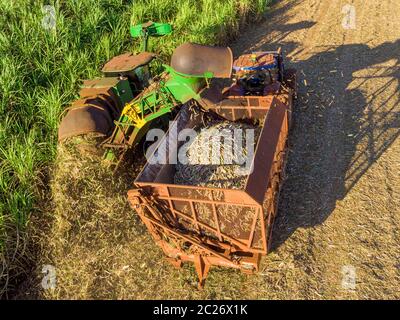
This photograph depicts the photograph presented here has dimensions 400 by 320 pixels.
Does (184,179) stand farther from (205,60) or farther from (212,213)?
(205,60)

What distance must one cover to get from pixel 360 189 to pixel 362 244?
1.19 m

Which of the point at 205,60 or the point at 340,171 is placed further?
the point at 340,171

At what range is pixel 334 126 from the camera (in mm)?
7840

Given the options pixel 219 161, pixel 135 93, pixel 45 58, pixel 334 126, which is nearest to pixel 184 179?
pixel 219 161

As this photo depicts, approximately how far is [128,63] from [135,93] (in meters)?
0.67

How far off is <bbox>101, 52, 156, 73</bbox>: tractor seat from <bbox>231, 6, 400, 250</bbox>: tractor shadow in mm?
3099

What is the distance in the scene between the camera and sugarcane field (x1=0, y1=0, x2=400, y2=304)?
192 inches

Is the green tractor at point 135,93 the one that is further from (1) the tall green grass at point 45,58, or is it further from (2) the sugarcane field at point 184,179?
(1) the tall green grass at point 45,58

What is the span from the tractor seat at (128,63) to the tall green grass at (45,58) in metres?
1.12

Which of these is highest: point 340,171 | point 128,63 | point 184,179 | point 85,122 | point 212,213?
point 128,63

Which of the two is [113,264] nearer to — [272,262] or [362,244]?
[272,262]

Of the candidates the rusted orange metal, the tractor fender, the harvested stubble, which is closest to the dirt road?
the rusted orange metal

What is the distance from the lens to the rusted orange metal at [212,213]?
14.4 feet

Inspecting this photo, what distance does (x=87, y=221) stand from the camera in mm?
5914
